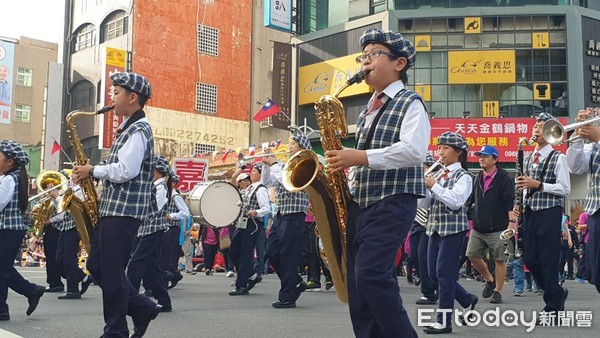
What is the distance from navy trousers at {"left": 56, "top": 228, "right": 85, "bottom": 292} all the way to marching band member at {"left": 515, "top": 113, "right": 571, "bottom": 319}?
6403 mm

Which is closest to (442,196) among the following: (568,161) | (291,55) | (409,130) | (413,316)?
(568,161)

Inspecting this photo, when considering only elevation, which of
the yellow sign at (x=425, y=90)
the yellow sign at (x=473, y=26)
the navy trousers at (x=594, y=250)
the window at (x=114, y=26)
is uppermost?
the window at (x=114, y=26)

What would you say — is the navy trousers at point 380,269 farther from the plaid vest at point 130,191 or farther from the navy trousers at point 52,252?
the navy trousers at point 52,252

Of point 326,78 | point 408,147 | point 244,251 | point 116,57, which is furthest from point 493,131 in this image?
point 408,147

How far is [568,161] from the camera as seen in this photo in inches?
281

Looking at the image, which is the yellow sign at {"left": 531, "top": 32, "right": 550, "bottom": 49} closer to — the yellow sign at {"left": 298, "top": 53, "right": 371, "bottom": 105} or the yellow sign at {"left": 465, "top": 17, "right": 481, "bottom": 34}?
the yellow sign at {"left": 465, "top": 17, "right": 481, "bottom": 34}

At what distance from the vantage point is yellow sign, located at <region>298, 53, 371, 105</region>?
36656 mm

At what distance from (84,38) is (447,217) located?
45881mm

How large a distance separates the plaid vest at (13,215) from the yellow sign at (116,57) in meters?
36.1

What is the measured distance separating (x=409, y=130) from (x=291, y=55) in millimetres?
36156

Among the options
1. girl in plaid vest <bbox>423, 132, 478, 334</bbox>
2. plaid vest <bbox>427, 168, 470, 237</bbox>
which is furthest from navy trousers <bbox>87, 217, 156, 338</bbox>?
plaid vest <bbox>427, 168, 470, 237</bbox>

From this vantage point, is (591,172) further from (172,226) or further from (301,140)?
(172,226)

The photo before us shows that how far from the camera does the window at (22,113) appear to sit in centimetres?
5969

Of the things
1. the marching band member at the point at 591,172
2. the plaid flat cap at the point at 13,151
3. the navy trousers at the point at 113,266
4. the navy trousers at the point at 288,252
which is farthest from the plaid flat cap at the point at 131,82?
the navy trousers at the point at 288,252
